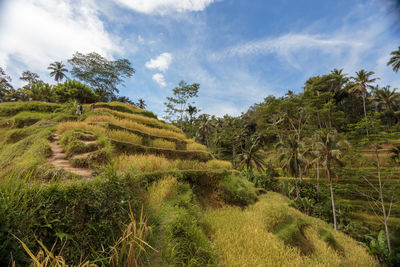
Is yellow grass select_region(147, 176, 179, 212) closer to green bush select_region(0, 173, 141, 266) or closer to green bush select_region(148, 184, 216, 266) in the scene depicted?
green bush select_region(148, 184, 216, 266)

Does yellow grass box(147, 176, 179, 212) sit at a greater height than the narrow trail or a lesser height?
lesser

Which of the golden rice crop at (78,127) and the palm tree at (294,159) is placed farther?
the palm tree at (294,159)

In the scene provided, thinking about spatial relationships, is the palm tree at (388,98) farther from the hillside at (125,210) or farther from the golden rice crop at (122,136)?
the golden rice crop at (122,136)

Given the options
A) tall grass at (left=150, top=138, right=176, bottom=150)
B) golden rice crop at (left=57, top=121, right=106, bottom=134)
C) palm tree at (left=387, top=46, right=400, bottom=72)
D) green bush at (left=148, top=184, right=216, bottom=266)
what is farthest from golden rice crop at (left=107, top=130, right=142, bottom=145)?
palm tree at (left=387, top=46, right=400, bottom=72)

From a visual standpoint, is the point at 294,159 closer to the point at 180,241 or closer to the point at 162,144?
the point at 162,144

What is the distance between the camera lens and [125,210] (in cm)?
301

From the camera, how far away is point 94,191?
2701 mm

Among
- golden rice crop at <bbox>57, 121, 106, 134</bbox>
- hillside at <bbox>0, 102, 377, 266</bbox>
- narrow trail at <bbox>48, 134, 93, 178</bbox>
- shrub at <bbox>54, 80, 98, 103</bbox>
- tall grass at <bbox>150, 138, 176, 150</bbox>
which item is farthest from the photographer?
shrub at <bbox>54, 80, 98, 103</bbox>

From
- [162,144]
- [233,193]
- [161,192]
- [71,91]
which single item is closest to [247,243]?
[161,192]

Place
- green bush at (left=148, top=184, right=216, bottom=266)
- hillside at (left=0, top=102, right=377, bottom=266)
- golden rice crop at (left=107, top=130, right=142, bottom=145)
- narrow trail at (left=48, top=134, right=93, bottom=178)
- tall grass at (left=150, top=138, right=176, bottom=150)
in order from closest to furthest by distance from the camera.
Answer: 1. hillside at (left=0, top=102, right=377, bottom=266)
2. green bush at (left=148, top=184, right=216, bottom=266)
3. narrow trail at (left=48, top=134, right=93, bottom=178)
4. golden rice crop at (left=107, top=130, right=142, bottom=145)
5. tall grass at (left=150, top=138, right=176, bottom=150)

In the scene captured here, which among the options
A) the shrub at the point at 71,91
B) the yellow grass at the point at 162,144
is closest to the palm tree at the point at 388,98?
the yellow grass at the point at 162,144

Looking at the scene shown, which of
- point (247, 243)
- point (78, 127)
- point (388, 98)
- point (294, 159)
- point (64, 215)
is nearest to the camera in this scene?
point (64, 215)

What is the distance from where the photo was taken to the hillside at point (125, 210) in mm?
2041

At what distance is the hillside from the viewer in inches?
80.4
